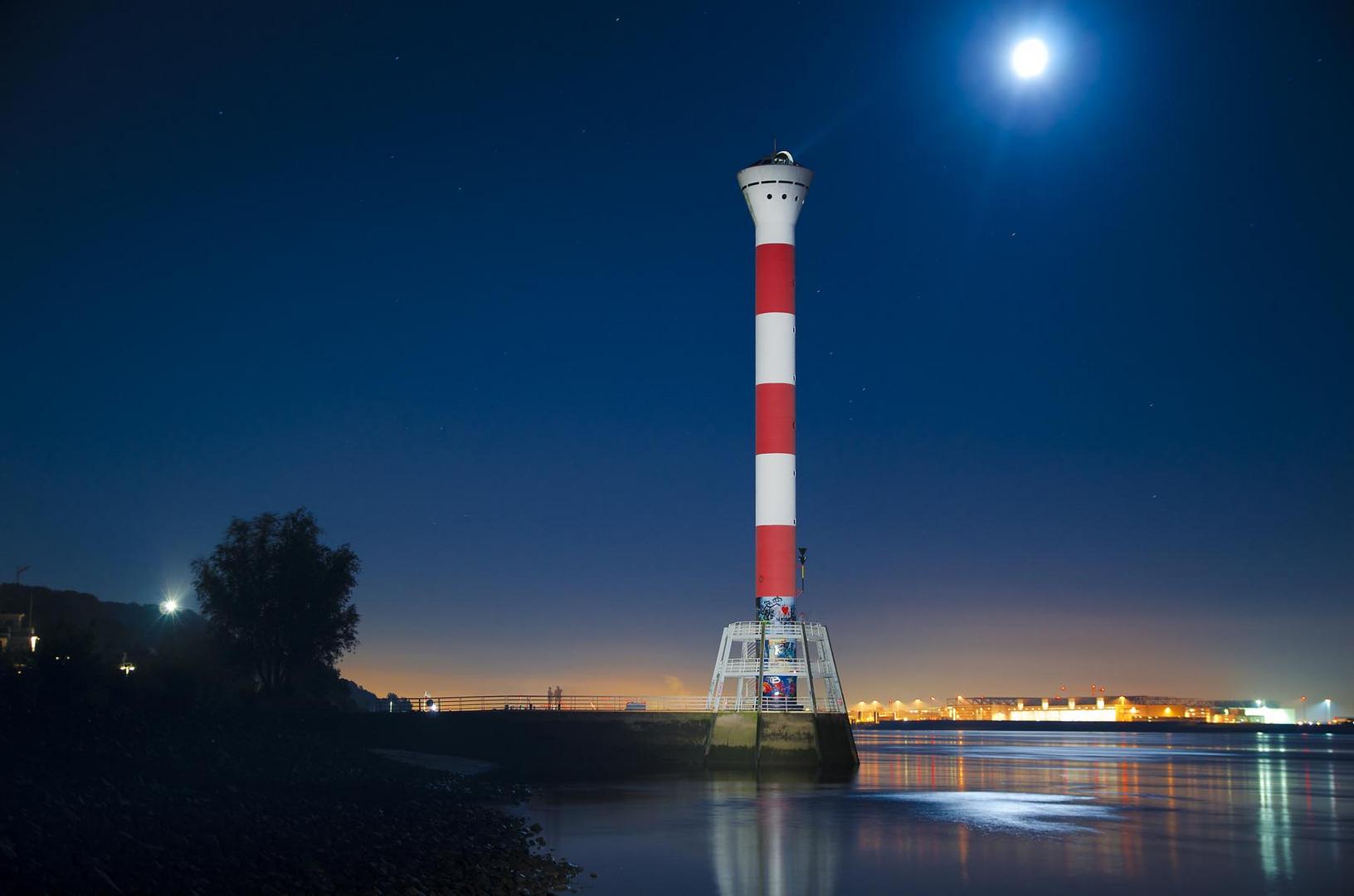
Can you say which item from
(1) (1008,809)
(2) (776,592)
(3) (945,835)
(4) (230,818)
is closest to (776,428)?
(2) (776,592)

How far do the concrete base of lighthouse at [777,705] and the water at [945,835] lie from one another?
1261mm

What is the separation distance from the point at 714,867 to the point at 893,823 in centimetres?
1094

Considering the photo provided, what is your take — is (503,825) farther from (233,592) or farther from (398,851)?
(233,592)

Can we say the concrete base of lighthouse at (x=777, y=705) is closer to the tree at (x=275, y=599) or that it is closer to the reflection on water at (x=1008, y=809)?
the reflection on water at (x=1008, y=809)

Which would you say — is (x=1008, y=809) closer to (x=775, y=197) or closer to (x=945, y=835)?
(x=945, y=835)

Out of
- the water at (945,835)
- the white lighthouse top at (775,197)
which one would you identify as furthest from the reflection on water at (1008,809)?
the white lighthouse top at (775,197)

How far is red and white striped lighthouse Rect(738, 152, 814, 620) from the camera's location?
5797 centimetres

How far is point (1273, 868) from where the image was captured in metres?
→ 32.0

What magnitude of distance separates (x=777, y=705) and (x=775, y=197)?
2302 cm


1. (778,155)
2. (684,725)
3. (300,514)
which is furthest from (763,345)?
(300,514)

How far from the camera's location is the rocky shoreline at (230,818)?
2242 centimetres

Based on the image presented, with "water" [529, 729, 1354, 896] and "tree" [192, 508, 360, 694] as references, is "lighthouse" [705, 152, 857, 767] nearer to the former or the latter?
"water" [529, 729, 1354, 896]

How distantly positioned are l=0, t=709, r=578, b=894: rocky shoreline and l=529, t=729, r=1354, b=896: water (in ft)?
8.97

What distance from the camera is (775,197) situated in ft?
198
